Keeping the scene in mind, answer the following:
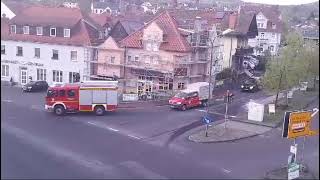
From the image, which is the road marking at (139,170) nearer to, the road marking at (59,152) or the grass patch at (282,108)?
the road marking at (59,152)

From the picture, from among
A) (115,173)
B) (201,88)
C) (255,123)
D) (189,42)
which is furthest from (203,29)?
(115,173)

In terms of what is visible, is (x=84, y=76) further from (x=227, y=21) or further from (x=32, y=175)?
→ (x=32, y=175)

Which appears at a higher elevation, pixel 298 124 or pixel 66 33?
pixel 66 33

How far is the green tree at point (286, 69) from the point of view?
13.5 meters

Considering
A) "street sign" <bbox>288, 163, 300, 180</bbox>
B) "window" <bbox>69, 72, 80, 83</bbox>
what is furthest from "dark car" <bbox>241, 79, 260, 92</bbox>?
"street sign" <bbox>288, 163, 300, 180</bbox>

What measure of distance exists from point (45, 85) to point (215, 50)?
30.5ft

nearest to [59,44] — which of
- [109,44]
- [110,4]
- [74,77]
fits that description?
[74,77]

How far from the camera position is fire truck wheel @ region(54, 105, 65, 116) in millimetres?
13739

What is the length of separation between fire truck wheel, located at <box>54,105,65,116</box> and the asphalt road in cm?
29

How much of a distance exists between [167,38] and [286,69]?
6.06m

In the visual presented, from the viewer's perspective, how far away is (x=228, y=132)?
479 inches

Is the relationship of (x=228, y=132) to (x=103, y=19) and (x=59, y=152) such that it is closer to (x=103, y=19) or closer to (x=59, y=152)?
(x=59, y=152)

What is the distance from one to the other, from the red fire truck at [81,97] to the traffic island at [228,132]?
3340 mm

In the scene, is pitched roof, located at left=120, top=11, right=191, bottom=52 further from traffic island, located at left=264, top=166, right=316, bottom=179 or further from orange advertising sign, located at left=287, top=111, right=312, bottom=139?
orange advertising sign, located at left=287, top=111, right=312, bottom=139
